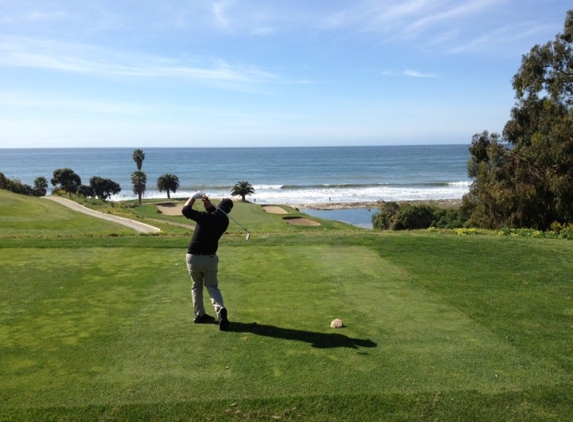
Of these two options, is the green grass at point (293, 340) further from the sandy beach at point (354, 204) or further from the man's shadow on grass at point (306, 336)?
the sandy beach at point (354, 204)

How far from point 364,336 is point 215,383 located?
247 centimetres

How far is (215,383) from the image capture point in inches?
231

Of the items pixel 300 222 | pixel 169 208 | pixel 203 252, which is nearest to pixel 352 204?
pixel 300 222

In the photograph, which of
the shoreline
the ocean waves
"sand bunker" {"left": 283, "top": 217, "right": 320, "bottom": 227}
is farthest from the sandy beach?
"sand bunker" {"left": 283, "top": 217, "right": 320, "bottom": 227}

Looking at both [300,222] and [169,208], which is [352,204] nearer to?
[300,222]

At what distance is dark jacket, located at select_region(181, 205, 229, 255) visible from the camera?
809 cm

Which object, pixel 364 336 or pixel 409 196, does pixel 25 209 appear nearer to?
pixel 364 336

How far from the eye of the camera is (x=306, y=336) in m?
7.38

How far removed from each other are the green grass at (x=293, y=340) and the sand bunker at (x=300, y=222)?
3727 cm

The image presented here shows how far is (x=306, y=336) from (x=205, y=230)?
2.36 meters

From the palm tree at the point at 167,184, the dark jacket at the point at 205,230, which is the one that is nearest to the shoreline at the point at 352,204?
the palm tree at the point at 167,184

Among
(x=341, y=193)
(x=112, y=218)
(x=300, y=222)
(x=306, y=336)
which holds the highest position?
(x=306, y=336)

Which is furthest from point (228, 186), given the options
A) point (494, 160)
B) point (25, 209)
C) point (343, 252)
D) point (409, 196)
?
point (343, 252)

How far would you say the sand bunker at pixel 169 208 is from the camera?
214 feet
